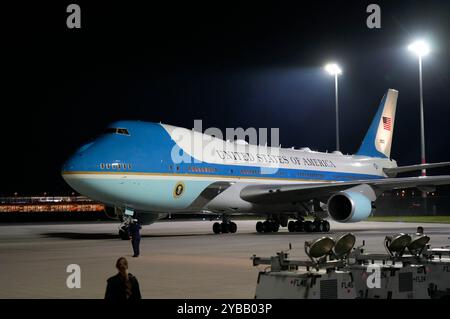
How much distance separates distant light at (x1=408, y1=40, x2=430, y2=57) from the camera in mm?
46250

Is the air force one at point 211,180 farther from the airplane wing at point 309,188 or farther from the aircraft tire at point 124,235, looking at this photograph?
the aircraft tire at point 124,235

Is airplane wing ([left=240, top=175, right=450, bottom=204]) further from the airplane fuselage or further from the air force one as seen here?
the airplane fuselage

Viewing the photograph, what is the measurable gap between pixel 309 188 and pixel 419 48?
18.5 metres

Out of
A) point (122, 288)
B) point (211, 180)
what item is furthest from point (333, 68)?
point (122, 288)

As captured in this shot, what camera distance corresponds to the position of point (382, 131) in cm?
4528

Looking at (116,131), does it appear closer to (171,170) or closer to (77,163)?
(77,163)

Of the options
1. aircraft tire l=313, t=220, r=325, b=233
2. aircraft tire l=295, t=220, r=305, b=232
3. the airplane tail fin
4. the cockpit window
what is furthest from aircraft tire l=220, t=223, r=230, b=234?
the airplane tail fin

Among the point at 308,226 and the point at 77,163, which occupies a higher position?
the point at 77,163

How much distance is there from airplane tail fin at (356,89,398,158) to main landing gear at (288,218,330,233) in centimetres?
1038

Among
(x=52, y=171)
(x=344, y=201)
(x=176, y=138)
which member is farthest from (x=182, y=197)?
(x=52, y=171)

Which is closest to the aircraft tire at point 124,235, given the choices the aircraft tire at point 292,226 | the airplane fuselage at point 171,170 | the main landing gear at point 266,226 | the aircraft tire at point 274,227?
the airplane fuselage at point 171,170

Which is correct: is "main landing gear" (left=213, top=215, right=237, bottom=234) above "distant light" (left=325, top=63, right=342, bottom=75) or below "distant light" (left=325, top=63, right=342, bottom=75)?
below

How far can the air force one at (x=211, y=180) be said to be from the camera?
27.5 metres

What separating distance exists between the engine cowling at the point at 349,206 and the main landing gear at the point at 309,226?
3.05 m
